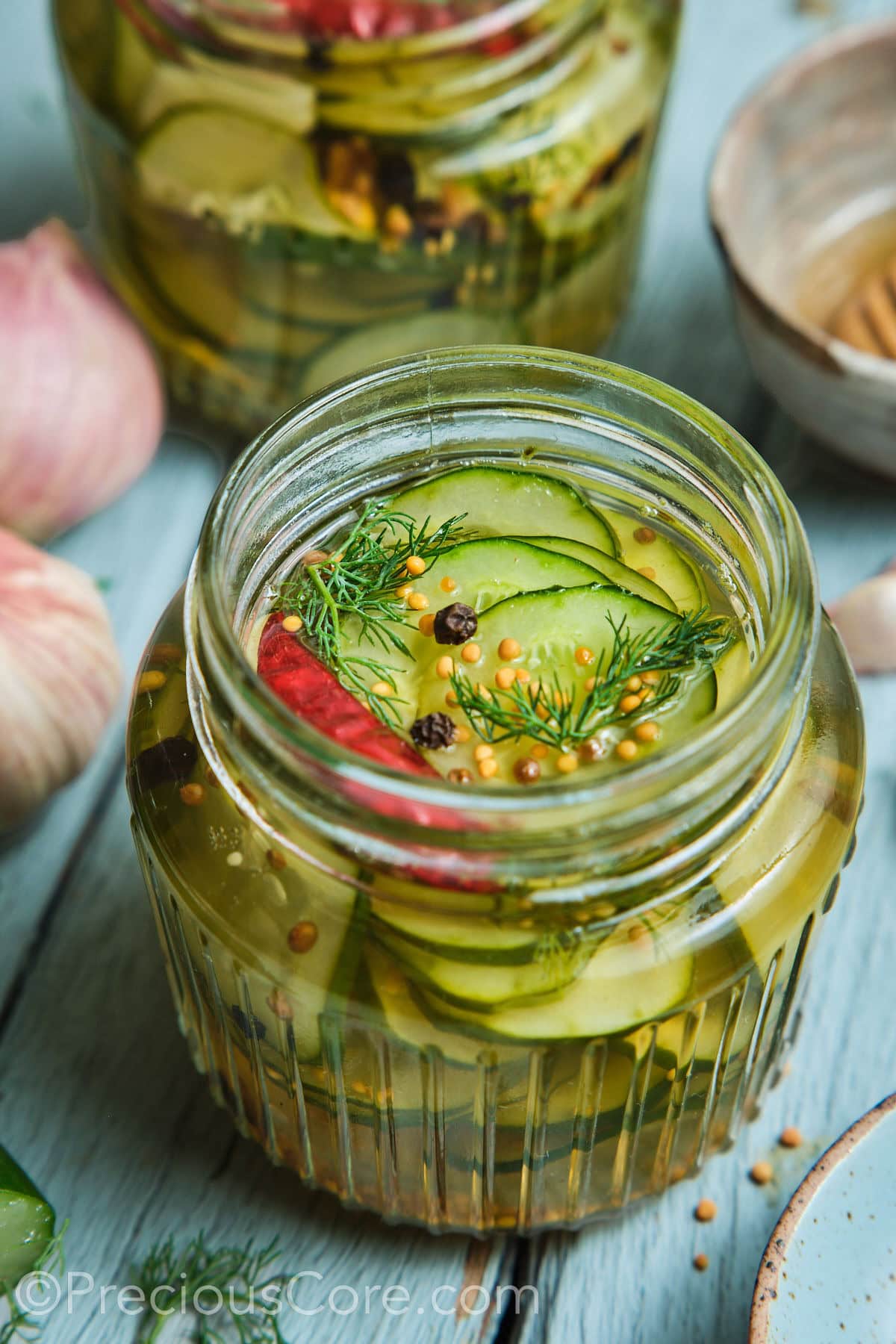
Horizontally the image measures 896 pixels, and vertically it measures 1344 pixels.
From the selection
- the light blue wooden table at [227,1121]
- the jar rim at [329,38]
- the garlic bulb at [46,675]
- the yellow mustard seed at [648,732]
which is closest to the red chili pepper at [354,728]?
the yellow mustard seed at [648,732]

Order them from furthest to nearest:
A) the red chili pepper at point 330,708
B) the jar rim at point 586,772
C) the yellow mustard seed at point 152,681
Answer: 1. the yellow mustard seed at point 152,681
2. the red chili pepper at point 330,708
3. the jar rim at point 586,772

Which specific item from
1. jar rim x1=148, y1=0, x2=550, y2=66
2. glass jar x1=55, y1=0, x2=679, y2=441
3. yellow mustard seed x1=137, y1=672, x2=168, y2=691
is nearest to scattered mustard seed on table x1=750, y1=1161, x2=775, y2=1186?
yellow mustard seed x1=137, y1=672, x2=168, y2=691

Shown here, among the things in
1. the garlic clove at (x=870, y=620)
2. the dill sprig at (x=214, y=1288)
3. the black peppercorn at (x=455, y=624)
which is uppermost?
the black peppercorn at (x=455, y=624)

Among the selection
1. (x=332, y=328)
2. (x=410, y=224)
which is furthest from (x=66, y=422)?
(x=410, y=224)

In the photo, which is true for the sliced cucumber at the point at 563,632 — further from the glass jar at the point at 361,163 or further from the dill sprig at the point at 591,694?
the glass jar at the point at 361,163

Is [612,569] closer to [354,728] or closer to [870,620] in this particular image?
[354,728]

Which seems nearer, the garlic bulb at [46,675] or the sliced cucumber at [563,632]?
the sliced cucumber at [563,632]

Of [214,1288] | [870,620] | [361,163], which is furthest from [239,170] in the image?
[214,1288]
